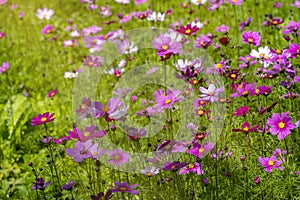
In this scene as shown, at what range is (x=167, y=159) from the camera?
1684 mm

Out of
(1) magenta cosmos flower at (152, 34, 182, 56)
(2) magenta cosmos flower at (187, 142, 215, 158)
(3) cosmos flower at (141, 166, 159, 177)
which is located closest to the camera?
(2) magenta cosmos flower at (187, 142, 215, 158)

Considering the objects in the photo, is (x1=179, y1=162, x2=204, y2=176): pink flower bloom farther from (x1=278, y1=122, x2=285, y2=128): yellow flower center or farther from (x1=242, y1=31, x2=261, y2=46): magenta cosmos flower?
(x1=242, y1=31, x2=261, y2=46): magenta cosmos flower

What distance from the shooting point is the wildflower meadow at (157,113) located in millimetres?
1552

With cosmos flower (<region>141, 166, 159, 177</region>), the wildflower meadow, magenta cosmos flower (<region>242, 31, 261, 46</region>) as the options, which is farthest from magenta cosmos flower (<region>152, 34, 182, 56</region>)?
cosmos flower (<region>141, 166, 159, 177</region>)

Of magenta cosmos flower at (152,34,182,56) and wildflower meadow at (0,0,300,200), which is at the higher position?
magenta cosmos flower at (152,34,182,56)

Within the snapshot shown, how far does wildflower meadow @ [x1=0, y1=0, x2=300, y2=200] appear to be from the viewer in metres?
1.55

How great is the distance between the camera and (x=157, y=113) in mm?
1948

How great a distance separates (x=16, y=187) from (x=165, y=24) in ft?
4.94

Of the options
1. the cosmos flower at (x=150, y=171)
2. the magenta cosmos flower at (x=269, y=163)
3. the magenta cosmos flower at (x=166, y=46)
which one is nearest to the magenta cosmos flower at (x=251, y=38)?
the magenta cosmos flower at (x=166, y=46)

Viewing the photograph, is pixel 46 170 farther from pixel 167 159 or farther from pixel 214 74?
pixel 214 74

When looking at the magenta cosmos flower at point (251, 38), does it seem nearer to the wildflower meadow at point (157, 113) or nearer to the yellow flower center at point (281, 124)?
the wildflower meadow at point (157, 113)

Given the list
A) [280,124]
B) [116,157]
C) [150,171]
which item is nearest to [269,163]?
[280,124]

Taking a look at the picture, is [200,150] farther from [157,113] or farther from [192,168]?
[157,113]

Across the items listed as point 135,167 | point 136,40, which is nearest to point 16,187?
point 135,167
